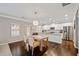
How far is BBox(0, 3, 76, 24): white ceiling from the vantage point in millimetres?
1827

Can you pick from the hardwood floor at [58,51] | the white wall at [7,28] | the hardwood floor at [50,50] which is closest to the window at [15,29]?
the white wall at [7,28]

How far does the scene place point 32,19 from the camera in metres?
1.85

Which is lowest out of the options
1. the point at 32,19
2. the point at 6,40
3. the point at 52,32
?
the point at 6,40

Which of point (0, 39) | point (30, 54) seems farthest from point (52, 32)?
point (0, 39)

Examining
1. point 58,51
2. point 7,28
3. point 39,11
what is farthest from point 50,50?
point 7,28

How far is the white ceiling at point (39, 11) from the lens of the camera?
5.99 ft

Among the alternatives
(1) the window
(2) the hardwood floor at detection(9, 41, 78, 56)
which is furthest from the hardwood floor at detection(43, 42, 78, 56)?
(1) the window

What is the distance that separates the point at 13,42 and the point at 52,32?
2.22 feet

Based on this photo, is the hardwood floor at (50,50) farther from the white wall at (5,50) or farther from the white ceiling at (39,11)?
the white ceiling at (39,11)

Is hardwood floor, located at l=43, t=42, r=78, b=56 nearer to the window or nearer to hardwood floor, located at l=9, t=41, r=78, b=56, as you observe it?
hardwood floor, located at l=9, t=41, r=78, b=56

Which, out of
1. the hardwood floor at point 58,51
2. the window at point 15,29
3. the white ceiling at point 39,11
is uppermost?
the white ceiling at point 39,11

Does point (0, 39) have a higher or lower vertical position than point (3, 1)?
lower

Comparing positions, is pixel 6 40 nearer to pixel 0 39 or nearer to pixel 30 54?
pixel 0 39

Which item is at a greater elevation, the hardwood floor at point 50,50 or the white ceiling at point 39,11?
the white ceiling at point 39,11
